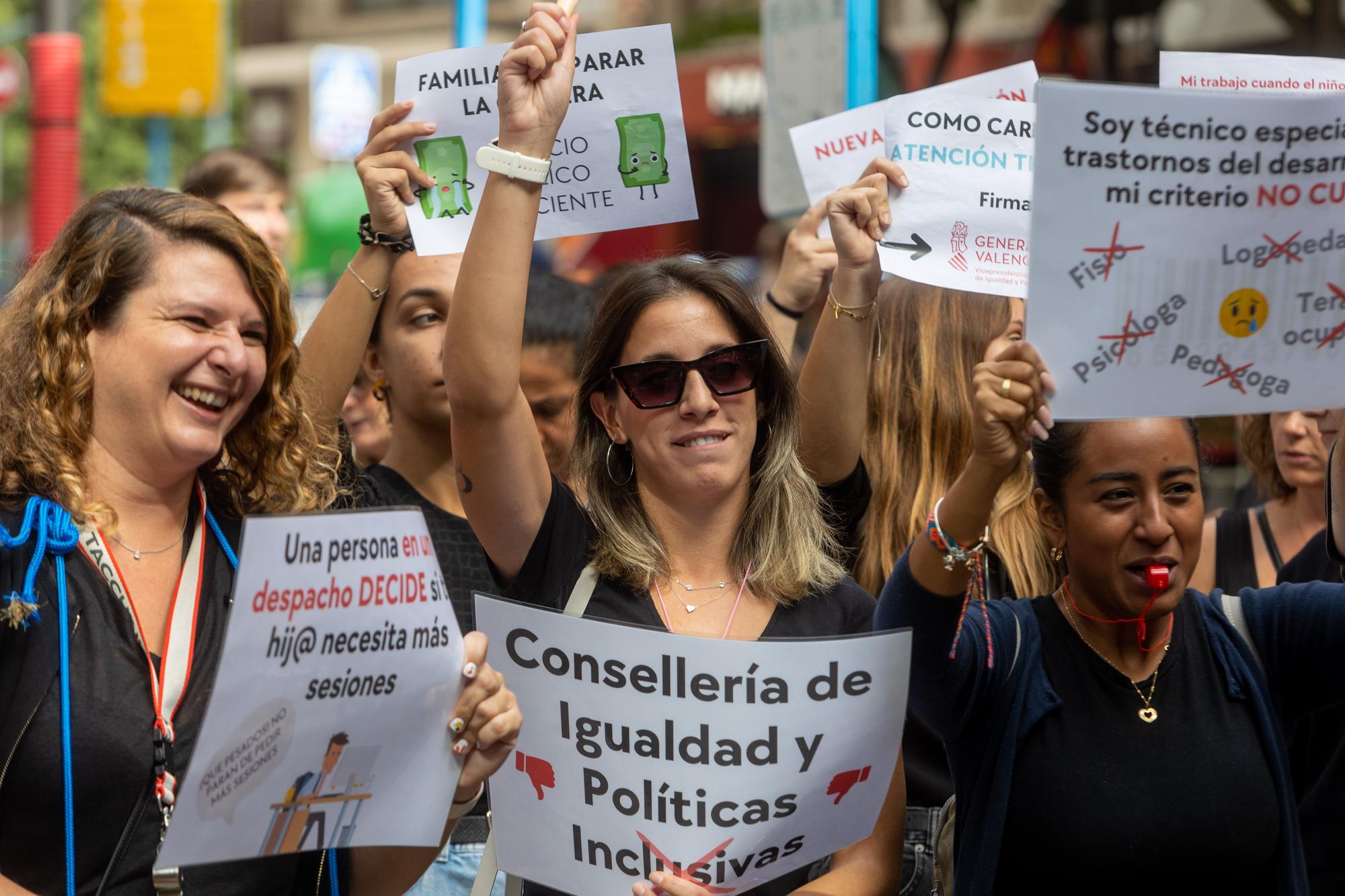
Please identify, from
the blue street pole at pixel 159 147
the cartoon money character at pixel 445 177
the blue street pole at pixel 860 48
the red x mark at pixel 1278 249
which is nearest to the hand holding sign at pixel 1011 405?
the red x mark at pixel 1278 249

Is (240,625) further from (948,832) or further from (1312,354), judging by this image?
(1312,354)

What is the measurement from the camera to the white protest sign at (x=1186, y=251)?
222cm

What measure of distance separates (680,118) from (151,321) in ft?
3.99

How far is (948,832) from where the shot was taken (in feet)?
9.36

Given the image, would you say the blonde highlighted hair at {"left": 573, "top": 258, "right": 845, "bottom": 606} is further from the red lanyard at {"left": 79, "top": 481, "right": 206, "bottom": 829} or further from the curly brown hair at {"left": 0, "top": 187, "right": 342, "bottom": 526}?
the red lanyard at {"left": 79, "top": 481, "right": 206, "bottom": 829}

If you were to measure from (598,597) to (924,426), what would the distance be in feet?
3.23

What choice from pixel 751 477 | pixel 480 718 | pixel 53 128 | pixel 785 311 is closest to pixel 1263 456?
pixel 785 311

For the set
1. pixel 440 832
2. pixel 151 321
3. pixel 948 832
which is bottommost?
pixel 948 832

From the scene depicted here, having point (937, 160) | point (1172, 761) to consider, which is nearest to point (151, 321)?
point (937, 160)

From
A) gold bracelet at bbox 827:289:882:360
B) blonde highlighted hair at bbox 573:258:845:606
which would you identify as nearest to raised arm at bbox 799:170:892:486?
→ gold bracelet at bbox 827:289:882:360

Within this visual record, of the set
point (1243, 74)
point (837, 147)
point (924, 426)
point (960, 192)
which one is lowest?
point (924, 426)

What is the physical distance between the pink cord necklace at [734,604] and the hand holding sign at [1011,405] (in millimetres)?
681

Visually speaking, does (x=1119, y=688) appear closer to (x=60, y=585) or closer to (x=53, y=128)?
(x=60, y=585)

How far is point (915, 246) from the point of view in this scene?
3119 mm
